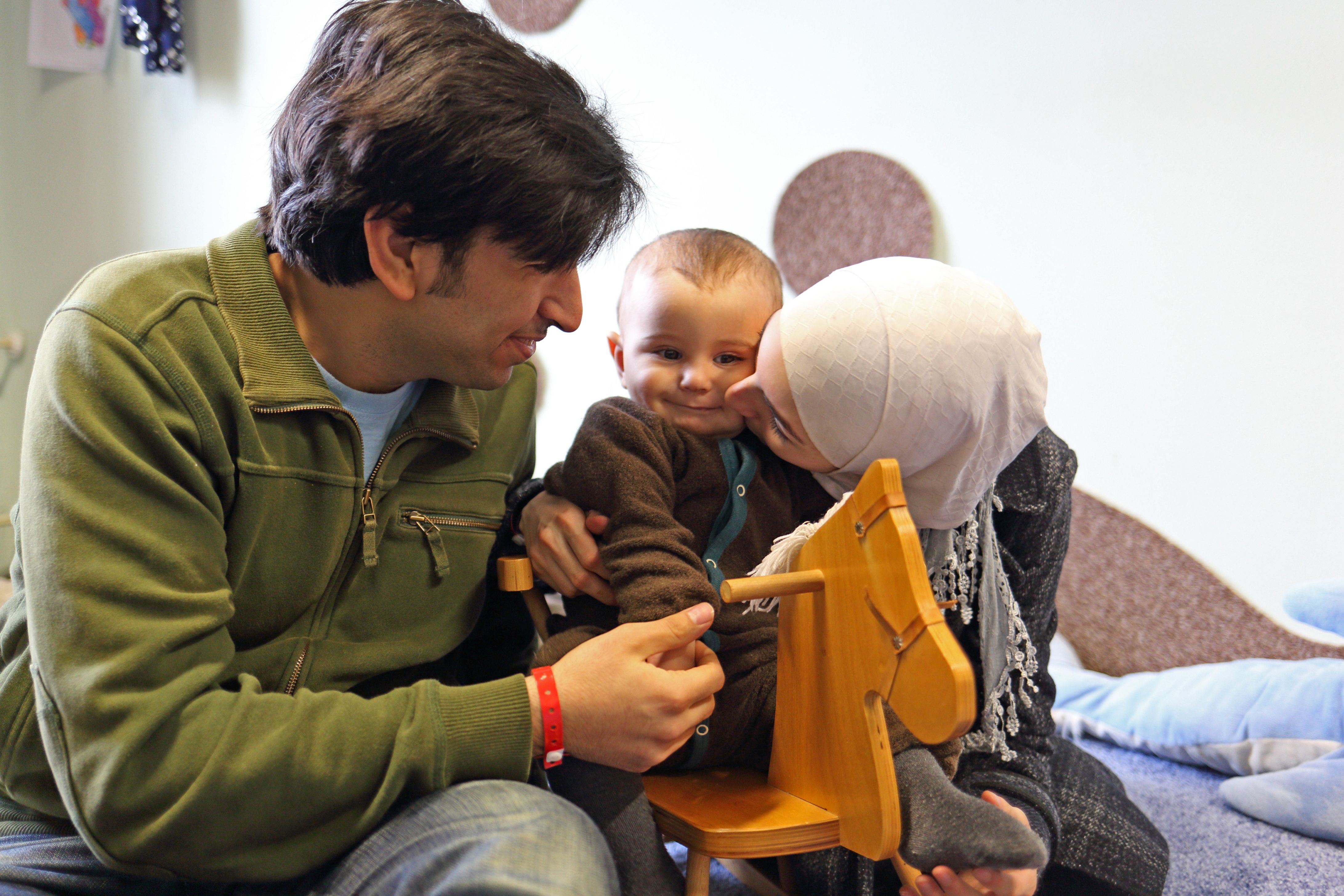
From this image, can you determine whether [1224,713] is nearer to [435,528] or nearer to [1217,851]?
[1217,851]

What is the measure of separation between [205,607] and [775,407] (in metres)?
0.64

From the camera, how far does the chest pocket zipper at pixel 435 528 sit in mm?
1115

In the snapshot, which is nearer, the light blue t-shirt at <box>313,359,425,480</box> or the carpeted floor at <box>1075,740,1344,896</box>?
the light blue t-shirt at <box>313,359,425,480</box>

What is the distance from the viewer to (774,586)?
98 centimetres

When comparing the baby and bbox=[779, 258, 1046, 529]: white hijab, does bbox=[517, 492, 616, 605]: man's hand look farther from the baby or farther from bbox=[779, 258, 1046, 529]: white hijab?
bbox=[779, 258, 1046, 529]: white hijab

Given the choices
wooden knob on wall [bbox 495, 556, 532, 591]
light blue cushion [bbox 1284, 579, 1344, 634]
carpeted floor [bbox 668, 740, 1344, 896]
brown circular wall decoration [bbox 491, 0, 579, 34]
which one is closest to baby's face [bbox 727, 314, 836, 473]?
wooden knob on wall [bbox 495, 556, 532, 591]

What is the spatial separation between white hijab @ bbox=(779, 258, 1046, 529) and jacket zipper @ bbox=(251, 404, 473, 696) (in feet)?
1.47

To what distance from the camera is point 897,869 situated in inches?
39.2

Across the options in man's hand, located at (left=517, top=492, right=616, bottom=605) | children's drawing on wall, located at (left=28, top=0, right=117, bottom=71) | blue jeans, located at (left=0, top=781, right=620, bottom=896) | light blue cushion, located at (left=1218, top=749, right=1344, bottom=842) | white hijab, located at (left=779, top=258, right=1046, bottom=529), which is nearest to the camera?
blue jeans, located at (left=0, top=781, right=620, bottom=896)

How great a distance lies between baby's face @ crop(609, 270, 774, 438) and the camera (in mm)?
1291

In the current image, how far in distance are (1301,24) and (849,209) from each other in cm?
95

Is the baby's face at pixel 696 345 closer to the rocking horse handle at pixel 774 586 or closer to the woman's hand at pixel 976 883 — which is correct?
the rocking horse handle at pixel 774 586

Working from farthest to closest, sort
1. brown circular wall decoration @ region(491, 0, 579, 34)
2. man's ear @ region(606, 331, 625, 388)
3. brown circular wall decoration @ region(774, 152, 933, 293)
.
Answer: brown circular wall decoration @ region(491, 0, 579, 34) → brown circular wall decoration @ region(774, 152, 933, 293) → man's ear @ region(606, 331, 625, 388)

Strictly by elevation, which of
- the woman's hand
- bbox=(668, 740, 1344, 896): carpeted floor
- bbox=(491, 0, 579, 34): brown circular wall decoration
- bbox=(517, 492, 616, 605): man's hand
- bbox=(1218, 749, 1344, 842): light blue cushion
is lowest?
bbox=(668, 740, 1344, 896): carpeted floor
